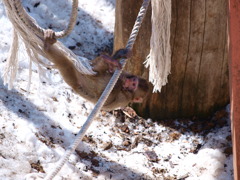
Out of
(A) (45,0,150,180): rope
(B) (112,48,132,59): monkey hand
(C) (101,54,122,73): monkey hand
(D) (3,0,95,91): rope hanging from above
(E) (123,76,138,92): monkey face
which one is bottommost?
(A) (45,0,150,180): rope

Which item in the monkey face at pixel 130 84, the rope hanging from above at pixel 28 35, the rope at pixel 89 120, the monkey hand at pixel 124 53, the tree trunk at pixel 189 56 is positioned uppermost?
the tree trunk at pixel 189 56

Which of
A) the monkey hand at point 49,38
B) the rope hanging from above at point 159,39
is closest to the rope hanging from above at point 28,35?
the monkey hand at point 49,38

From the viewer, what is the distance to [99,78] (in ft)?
8.30

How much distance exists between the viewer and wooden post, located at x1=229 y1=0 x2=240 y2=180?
229 cm

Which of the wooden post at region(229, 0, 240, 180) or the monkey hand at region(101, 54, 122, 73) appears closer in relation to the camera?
the wooden post at region(229, 0, 240, 180)

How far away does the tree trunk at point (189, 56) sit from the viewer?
10.4ft

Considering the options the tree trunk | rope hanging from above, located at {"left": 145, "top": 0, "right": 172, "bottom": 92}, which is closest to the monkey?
rope hanging from above, located at {"left": 145, "top": 0, "right": 172, "bottom": 92}

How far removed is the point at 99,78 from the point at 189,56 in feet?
3.18

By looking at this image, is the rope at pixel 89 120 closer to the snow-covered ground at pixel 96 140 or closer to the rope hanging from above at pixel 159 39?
the rope hanging from above at pixel 159 39

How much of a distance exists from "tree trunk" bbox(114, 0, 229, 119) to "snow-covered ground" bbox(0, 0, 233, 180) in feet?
0.35

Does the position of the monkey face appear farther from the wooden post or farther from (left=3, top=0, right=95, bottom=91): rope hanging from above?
the wooden post

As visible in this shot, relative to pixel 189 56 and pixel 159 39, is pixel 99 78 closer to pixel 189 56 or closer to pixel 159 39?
pixel 159 39

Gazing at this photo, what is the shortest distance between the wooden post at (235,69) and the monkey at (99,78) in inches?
19.8

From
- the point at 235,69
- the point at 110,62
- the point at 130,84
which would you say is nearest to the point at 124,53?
the point at 110,62
